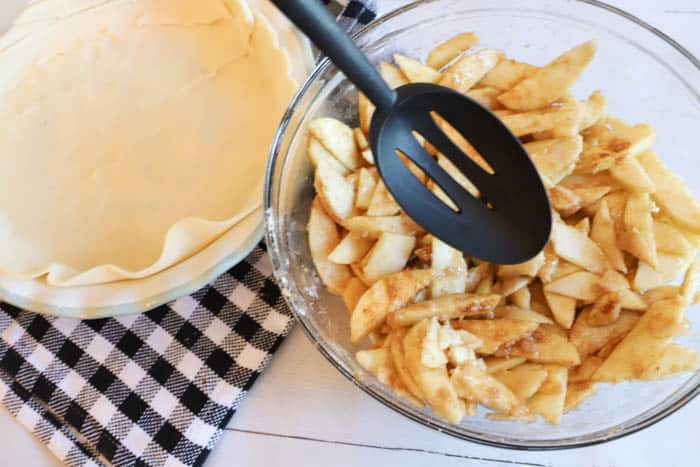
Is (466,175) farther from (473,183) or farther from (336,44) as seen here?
(336,44)

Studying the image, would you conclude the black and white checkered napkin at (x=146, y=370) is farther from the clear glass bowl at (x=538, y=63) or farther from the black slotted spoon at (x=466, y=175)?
the black slotted spoon at (x=466, y=175)

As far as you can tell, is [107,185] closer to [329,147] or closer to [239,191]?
[239,191]

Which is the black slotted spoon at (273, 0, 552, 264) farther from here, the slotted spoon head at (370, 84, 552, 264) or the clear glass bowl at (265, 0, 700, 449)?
the clear glass bowl at (265, 0, 700, 449)

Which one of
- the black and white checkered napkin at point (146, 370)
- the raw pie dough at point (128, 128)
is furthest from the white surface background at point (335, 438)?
the raw pie dough at point (128, 128)

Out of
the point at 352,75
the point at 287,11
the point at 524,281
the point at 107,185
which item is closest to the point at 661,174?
the point at 524,281

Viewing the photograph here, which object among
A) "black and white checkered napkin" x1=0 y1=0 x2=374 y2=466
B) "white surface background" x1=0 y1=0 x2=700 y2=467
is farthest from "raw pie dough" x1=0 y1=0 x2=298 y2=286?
"white surface background" x1=0 y1=0 x2=700 y2=467

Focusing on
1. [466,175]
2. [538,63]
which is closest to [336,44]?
[466,175]
